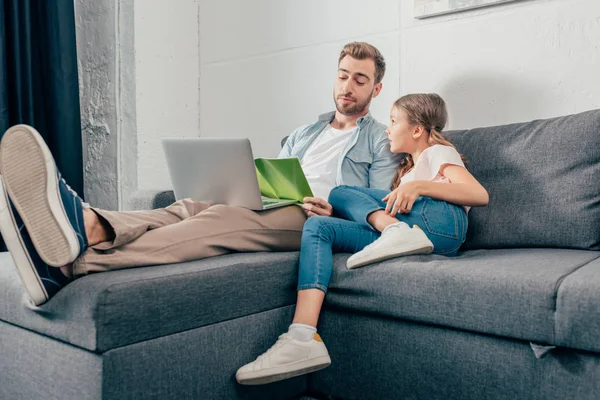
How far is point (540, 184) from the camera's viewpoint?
1.67 metres

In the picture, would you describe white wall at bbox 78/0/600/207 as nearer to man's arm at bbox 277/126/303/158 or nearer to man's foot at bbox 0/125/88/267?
man's arm at bbox 277/126/303/158

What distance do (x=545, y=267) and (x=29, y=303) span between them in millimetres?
1179

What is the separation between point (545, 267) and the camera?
1262 millimetres

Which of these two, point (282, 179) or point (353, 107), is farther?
point (353, 107)

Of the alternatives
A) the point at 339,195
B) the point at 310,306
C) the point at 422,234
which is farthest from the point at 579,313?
the point at 339,195

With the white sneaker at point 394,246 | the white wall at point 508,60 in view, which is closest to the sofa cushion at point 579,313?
the white sneaker at point 394,246

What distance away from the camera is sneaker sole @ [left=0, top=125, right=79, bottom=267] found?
3.88 ft

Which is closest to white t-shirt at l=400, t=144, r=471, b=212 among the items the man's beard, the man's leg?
the man's beard

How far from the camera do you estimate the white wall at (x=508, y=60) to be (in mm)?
1921

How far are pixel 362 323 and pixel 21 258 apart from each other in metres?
0.82

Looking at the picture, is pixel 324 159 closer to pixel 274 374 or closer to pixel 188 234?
pixel 188 234

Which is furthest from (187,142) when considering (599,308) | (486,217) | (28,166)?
(599,308)

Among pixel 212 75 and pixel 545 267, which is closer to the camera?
pixel 545 267

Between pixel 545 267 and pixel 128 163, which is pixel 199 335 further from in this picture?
pixel 128 163
